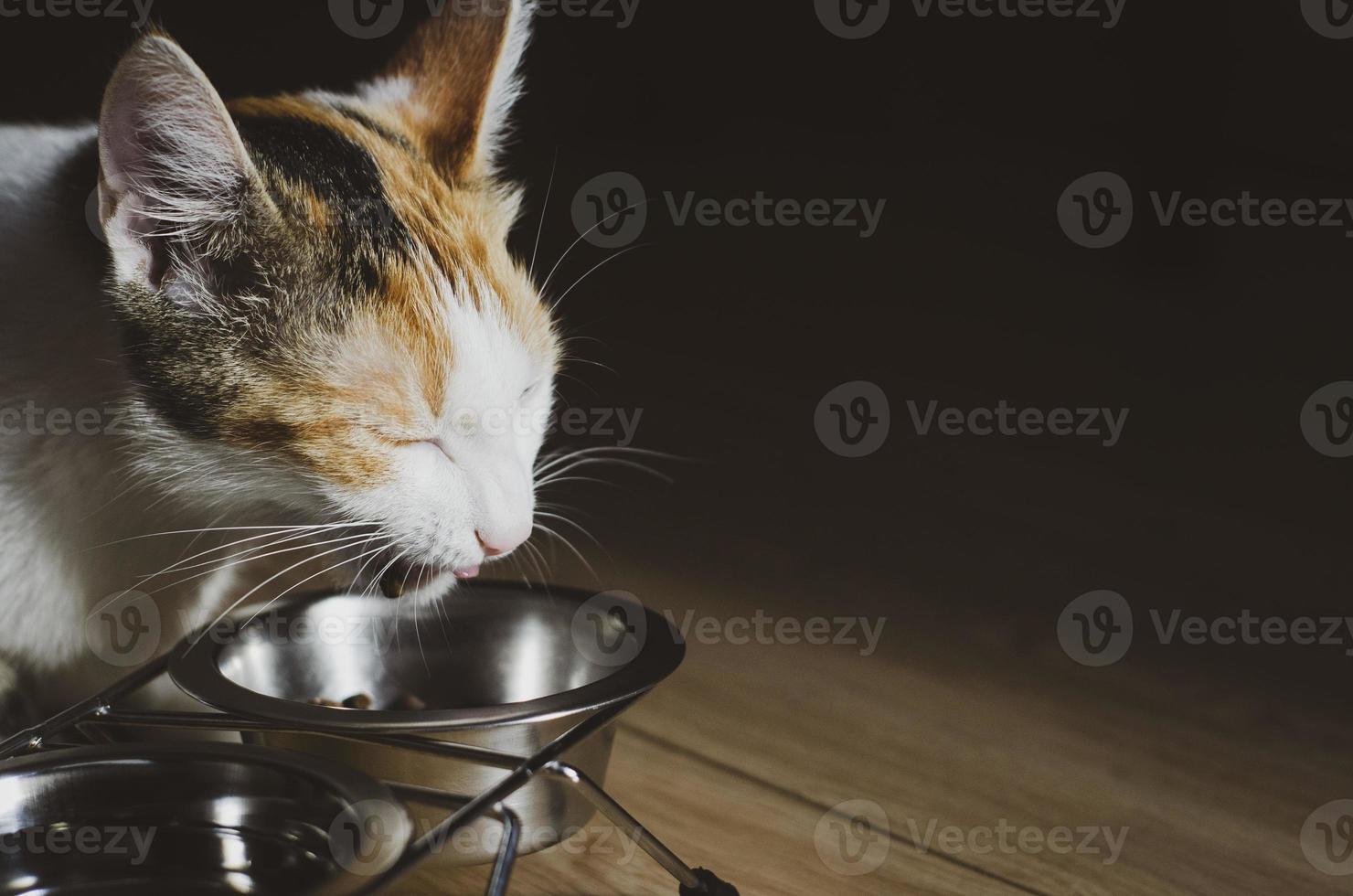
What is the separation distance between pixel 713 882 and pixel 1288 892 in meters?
0.37

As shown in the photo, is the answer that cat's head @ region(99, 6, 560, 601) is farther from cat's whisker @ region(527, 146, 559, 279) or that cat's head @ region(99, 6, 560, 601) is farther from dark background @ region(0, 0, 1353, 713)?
dark background @ region(0, 0, 1353, 713)

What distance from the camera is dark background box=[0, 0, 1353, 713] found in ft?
3.74

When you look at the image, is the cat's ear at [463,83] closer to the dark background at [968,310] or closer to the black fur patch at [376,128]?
the black fur patch at [376,128]

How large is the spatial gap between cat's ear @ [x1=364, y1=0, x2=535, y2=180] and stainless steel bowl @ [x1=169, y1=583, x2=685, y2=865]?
30cm

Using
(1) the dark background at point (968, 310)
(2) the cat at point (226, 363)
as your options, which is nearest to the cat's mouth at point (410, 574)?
(2) the cat at point (226, 363)

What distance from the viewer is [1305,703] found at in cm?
97

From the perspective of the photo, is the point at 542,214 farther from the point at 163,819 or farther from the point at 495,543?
the point at 163,819

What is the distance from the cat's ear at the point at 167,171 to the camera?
0.59 m

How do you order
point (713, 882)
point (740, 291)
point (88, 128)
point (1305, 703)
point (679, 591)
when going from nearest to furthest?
1. point (713, 882)
2. point (88, 128)
3. point (1305, 703)
4. point (679, 591)
5. point (740, 291)

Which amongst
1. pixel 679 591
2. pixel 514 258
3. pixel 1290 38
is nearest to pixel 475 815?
pixel 514 258

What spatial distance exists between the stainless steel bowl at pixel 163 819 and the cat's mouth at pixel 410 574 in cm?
17

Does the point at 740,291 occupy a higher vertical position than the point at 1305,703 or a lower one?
higher

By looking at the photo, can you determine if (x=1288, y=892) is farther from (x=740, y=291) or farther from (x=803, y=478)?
(x=740, y=291)

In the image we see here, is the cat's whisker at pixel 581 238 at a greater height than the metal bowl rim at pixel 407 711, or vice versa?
the cat's whisker at pixel 581 238
